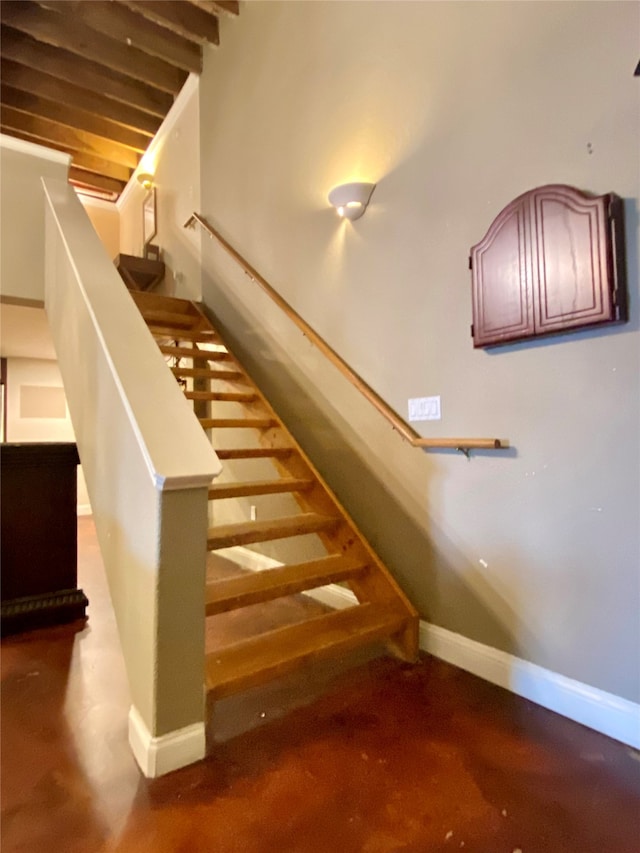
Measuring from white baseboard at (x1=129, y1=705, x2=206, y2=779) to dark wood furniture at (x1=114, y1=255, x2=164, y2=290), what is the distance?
14.8ft

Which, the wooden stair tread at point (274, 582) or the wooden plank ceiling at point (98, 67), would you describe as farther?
the wooden plank ceiling at point (98, 67)

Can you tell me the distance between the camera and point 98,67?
4.52 meters

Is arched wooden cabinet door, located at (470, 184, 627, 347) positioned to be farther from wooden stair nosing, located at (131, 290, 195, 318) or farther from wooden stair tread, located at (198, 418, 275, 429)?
wooden stair nosing, located at (131, 290, 195, 318)

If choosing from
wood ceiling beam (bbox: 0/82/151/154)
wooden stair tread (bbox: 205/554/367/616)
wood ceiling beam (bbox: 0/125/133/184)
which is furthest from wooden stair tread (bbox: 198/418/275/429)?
wood ceiling beam (bbox: 0/125/133/184)

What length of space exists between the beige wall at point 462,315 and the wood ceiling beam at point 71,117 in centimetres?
274

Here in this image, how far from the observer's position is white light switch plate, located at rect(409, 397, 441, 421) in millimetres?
2225

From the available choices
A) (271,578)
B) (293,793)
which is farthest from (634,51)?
(293,793)

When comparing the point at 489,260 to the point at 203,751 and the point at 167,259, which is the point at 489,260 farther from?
the point at 167,259

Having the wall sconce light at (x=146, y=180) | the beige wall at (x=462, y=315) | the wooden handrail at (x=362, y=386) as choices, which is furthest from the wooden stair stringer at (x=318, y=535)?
the wall sconce light at (x=146, y=180)

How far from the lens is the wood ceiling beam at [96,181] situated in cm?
616

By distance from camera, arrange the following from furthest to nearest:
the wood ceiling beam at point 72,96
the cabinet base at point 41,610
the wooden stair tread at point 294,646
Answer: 1. the wood ceiling beam at point 72,96
2. the cabinet base at point 41,610
3. the wooden stair tread at point 294,646

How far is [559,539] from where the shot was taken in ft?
5.86

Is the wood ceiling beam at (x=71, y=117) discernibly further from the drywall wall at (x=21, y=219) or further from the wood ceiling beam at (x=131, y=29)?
the drywall wall at (x=21, y=219)

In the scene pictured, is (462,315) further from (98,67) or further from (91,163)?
(91,163)
